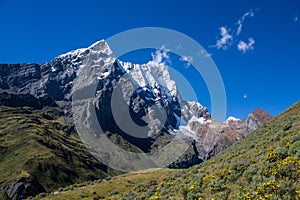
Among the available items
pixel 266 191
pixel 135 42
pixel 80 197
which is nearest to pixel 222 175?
pixel 266 191

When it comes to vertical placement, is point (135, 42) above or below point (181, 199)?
above

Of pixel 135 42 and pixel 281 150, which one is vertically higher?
pixel 135 42

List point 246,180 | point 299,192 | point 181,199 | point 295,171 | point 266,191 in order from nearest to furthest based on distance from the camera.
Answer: point 299,192 < point 266,191 < point 295,171 < point 246,180 < point 181,199

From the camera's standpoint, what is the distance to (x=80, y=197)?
1404 inches

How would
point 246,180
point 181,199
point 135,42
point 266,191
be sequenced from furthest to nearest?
1. point 135,42
2. point 181,199
3. point 246,180
4. point 266,191

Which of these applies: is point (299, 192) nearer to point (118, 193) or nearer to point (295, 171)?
point (295, 171)

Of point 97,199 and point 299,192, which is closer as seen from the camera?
point 299,192

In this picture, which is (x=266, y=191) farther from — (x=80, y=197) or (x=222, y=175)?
(x=80, y=197)

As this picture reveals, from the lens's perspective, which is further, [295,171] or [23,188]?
[23,188]

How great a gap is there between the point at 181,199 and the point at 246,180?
4.82 metres

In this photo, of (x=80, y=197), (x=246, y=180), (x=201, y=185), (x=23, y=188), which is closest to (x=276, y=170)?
(x=246, y=180)

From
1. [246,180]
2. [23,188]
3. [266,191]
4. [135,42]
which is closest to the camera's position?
[266,191]

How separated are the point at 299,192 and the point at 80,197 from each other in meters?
29.7

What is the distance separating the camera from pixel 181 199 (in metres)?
19.7
